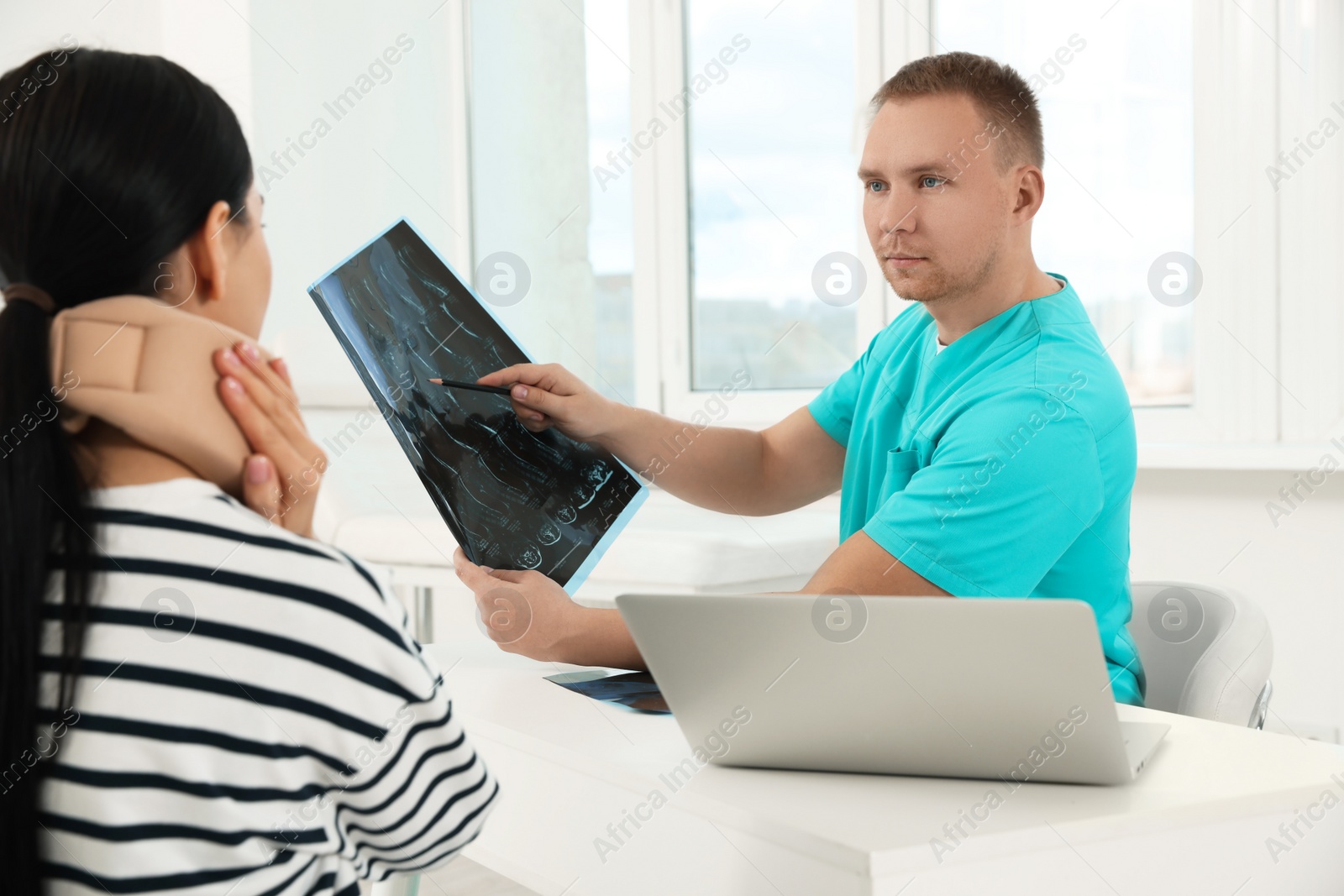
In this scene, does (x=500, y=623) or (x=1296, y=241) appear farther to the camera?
(x=1296, y=241)

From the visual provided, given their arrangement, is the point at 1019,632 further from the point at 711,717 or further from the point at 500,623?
the point at 500,623

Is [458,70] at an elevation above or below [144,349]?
above

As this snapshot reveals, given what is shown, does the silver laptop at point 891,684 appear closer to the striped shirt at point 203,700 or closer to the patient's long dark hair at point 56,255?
the striped shirt at point 203,700

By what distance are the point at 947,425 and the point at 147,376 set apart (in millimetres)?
819

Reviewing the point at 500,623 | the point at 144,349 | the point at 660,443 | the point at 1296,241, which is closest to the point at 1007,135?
the point at 660,443

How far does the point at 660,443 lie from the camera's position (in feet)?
4.67

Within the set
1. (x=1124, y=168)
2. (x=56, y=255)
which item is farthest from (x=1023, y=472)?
(x=1124, y=168)

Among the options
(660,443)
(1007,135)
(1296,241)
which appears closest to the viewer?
(1007,135)

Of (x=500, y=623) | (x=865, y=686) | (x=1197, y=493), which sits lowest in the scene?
(x=1197, y=493)

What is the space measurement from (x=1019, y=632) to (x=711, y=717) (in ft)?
0.73

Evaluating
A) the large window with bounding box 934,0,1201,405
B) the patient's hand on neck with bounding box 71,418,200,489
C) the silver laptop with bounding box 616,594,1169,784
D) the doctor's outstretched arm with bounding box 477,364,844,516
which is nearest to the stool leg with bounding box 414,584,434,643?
the doctor's outstretched arm with bounding box 477,364,844,516

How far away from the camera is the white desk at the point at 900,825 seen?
2.13 feet

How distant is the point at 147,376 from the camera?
58cm

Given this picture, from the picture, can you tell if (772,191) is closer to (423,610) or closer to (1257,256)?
(1257,256)
